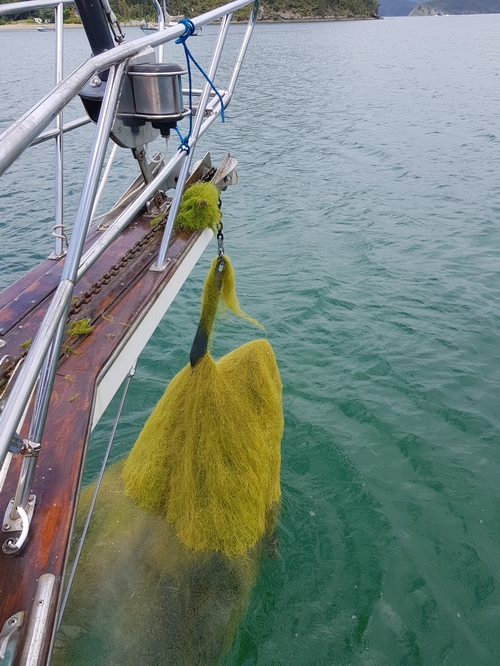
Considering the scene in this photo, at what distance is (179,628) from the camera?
3695 mm

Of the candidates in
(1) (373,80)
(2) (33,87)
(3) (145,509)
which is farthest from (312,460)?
(1) (373,80)

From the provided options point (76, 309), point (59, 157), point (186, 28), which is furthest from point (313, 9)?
point (76, 309)

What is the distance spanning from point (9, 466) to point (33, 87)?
1145 inches

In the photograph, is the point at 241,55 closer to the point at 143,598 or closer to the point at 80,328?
the point at 80,328

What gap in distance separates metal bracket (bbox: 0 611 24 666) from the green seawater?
267cm

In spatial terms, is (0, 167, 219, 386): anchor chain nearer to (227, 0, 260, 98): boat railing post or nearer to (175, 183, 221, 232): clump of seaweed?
(175, 183, 221, 232): clump of seaweed

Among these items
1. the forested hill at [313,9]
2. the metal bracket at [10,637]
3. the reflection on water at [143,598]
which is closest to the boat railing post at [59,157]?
the reflection on water at [143,598]

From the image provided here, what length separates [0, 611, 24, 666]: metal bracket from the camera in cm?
173

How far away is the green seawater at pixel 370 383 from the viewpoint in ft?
14.6

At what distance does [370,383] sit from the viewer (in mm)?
7113

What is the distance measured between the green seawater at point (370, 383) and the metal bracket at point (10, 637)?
8.77ft

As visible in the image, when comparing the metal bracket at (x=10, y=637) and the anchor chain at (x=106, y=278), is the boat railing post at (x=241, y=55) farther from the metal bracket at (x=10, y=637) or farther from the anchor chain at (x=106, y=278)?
the metal bracket at (x=10, y=637)

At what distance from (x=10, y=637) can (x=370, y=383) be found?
5893 mm

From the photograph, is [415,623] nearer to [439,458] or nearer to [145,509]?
[439,458]
